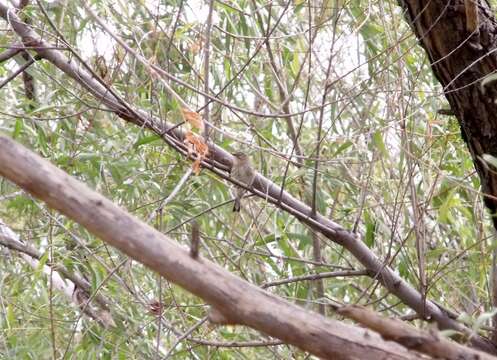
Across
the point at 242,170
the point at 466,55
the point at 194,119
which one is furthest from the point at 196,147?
the point at 466,55

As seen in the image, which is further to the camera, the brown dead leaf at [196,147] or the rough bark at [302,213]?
the rough bark at [302,213]

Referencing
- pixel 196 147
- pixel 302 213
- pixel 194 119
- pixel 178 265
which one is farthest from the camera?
pixel 302 213

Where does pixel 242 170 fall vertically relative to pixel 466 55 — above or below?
below

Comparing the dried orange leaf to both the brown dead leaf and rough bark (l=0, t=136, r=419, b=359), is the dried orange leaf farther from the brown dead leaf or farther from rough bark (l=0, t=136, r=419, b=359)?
rough bark (l=0, t=136, r=419, b=359)

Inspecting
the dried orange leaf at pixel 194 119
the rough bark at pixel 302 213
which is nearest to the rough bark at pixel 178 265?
the dried orange leaf at pixel 194 119

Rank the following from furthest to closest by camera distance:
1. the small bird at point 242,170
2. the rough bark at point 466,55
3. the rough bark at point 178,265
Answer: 1. the small bird at point 242,170
2. the rough bark at point 466,55
3. the rough bark at point 178,265

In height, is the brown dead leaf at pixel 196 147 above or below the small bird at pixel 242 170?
below

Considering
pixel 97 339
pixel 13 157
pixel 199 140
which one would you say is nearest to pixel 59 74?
pixel 97 339

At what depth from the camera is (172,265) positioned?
0.92m

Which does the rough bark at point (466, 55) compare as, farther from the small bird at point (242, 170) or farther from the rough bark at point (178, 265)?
the rough bark at point (178, 265)

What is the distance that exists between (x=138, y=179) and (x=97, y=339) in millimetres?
420

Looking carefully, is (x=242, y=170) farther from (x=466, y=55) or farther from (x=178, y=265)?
(x=178, y=265)

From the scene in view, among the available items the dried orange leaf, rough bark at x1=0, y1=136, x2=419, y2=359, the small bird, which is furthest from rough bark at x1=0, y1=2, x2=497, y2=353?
rough bark at x1=0, y1=136, x2=419, y2=359

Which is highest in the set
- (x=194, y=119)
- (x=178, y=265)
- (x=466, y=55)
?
(x=466, y=55)
